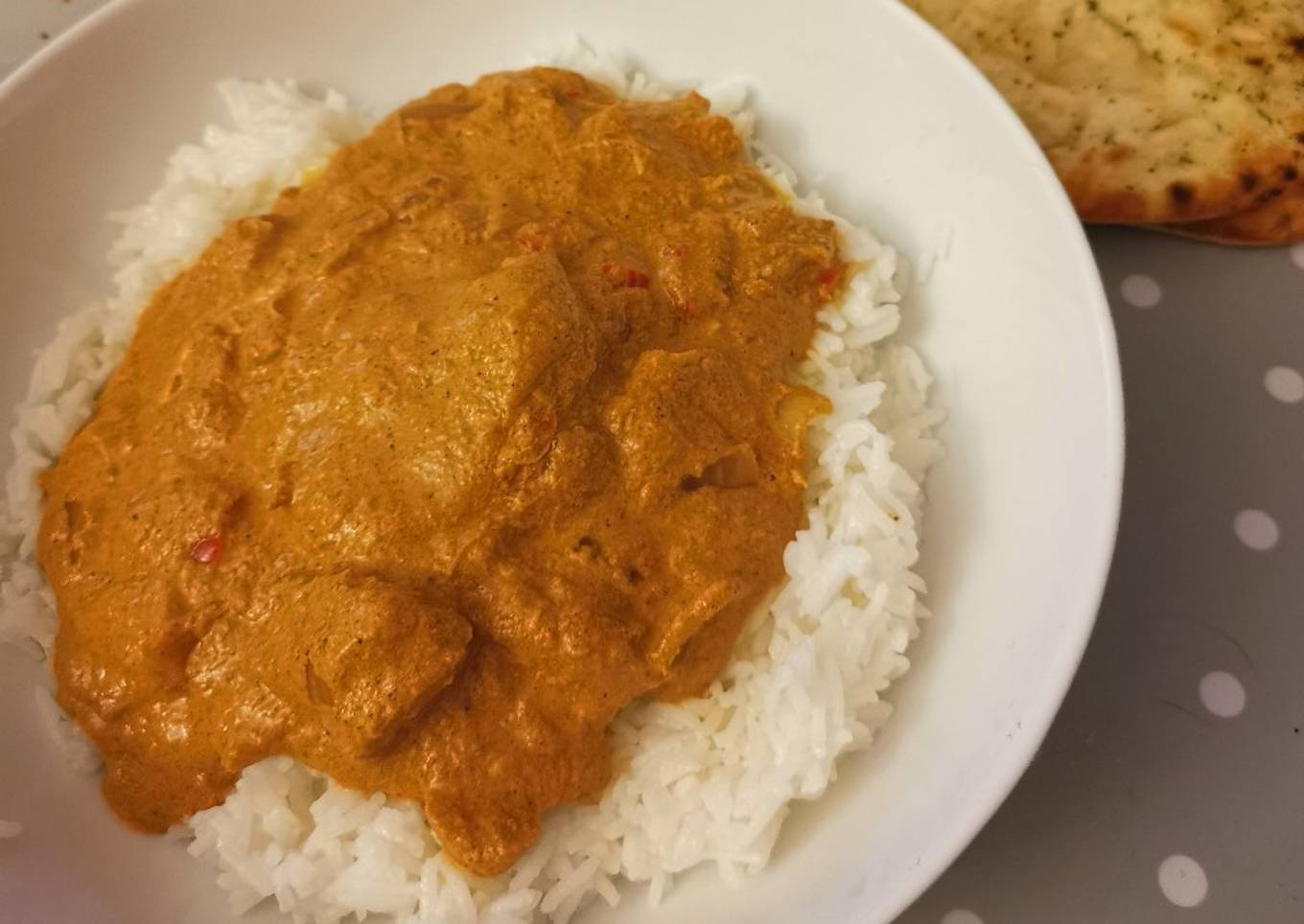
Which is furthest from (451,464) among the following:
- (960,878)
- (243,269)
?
(960,878)

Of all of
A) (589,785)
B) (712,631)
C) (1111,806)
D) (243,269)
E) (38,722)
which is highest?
(243,269)

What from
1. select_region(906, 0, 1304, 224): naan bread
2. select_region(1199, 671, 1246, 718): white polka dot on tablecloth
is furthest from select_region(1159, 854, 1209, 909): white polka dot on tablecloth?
select_region(906, 0, 1304, 224): naan bread

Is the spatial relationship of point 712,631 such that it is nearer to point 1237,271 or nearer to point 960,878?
point 960,878

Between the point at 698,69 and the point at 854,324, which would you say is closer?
the point at 854,324

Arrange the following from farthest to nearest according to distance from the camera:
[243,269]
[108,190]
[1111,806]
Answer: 1. [108,190]
2. [243,269]
3. [1111,806]

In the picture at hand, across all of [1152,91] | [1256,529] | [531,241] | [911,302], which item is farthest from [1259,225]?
[531,241]

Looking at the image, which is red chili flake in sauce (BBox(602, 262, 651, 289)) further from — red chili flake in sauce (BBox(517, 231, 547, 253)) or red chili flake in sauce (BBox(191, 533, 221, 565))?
red chili flake in sauce (BBox(191, 533, 221, 565))

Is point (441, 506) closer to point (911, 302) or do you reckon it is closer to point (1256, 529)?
point (911, 302)
